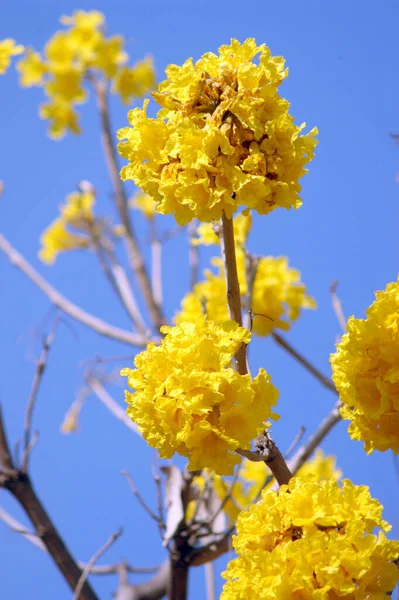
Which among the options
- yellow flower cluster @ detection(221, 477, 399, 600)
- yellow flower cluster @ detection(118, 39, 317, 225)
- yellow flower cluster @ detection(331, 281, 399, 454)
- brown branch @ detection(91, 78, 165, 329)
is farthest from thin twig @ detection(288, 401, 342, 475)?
brown branch @ detection(91, 78, 165, 329)

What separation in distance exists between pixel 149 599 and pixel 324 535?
170cm

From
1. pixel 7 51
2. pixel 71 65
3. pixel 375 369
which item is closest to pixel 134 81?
pixel 71 65

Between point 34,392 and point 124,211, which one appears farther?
point 124,211

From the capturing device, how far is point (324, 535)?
4.52 ft

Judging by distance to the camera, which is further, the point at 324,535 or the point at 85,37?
the point at 85,37

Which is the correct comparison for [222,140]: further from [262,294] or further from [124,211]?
[124,211]

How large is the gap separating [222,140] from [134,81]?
4.12 metres

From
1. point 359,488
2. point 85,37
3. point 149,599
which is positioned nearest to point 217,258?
point 149,599

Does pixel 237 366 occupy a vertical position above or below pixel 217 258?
below

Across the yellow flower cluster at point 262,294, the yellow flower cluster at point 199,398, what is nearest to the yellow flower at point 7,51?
the yellow flower cluster at point 262,294

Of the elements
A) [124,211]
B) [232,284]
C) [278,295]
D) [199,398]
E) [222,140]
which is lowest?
[199,398]

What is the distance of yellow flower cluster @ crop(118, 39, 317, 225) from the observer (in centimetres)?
148

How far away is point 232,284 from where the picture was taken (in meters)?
1.59

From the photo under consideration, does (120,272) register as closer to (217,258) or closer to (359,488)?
(217,258)
